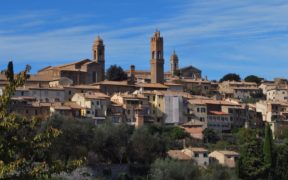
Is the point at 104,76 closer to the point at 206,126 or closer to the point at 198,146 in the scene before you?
the point at 206,126

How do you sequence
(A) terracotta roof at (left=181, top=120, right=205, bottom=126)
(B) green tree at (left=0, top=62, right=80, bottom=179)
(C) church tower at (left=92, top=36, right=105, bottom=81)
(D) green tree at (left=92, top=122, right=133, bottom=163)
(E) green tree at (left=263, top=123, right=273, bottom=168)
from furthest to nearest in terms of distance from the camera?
(C) church tower at (left=92, top=36, right=105, bottom=81)
(A) terracotta roof at (left=181, top=120, right=205, bottom=126)
(D) green tree at (left=92, top=122, right=133, bottom=163)
(E) green tree at (left=263, top=123, right=273, bottom=168)
(B) green tree at (left=0, top=62, right=80, bottom=179)

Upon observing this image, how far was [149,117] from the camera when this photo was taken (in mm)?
68000

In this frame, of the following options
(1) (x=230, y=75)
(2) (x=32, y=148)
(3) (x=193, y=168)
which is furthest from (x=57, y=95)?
(2) (x=32, y=148)

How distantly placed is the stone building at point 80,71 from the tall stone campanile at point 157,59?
18.5 feet

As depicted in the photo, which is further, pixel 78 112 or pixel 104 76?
pixel 104 76

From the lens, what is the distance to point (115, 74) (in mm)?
86562

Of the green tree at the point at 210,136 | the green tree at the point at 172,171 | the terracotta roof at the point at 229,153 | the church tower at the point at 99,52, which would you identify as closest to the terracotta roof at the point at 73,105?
the green tree at the point at 210,136

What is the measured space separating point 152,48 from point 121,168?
40.3m

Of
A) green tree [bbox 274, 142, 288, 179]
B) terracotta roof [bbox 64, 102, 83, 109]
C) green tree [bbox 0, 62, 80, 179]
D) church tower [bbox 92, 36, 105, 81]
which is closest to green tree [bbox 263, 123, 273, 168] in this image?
green tree [bbox 274, 142, 288, 179]

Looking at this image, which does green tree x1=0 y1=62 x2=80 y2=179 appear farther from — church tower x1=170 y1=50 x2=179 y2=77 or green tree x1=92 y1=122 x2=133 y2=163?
church tower x1=170 y1=50 x2=179 y2=77

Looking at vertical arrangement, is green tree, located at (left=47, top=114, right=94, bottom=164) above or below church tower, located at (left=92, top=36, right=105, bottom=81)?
below

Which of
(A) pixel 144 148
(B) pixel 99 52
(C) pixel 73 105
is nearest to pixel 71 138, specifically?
(A) pixel 144 148

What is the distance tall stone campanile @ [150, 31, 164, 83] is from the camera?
85.1 meters

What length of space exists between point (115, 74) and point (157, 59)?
5.00m
